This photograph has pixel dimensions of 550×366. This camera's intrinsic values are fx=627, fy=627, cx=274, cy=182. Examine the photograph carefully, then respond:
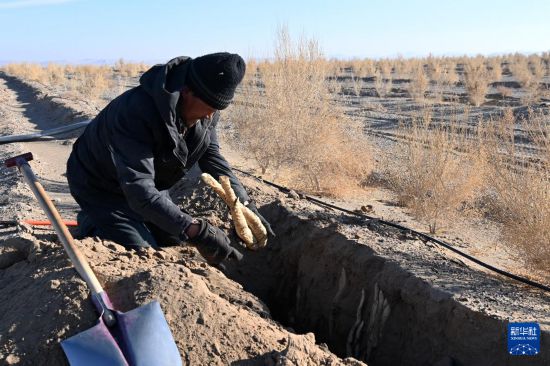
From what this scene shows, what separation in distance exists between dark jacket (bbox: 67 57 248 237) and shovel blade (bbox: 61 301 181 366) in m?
0.68

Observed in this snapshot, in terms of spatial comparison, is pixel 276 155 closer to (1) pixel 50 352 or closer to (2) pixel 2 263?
(2) pixel 2 263

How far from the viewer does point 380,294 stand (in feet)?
14.3

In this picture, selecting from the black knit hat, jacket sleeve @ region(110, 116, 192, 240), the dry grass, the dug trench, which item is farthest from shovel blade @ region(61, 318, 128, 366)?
the dry grass

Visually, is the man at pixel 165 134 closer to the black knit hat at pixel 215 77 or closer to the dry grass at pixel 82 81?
the black knit hat at pixel 215 77

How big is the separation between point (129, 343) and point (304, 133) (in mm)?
6974

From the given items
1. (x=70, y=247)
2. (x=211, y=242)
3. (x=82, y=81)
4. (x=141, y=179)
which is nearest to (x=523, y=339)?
(x=211, y=242)

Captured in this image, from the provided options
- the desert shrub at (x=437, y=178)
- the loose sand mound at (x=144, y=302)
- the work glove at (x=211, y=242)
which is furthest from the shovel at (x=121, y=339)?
the desert shrub at (x=437, y=178)

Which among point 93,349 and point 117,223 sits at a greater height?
point 117,223

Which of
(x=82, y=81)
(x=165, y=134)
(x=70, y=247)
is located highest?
(x=165, y=134)

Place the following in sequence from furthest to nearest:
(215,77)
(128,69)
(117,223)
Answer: (128,69) → (117,223) → (215,77)

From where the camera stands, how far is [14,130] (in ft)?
46.8

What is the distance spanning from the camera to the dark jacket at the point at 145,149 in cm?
347

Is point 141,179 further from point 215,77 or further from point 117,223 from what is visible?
point 117,223

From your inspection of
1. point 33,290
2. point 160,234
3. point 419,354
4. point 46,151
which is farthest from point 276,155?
point 33,290
